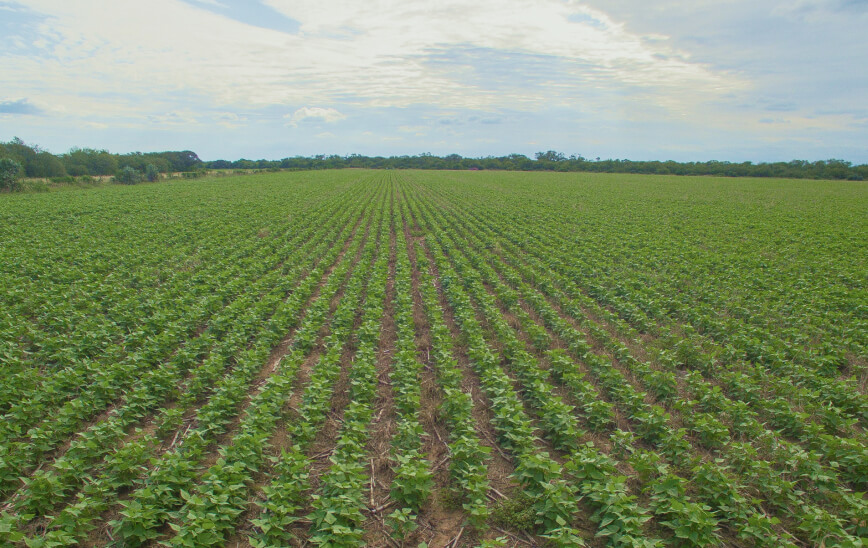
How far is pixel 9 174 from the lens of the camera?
41000 millimetres

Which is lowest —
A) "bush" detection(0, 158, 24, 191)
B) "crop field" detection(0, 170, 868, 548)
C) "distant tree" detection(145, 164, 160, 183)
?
"crop field" detection(0, 170, 868, 548)

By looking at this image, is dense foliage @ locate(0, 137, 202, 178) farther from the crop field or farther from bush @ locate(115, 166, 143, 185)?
the crop field

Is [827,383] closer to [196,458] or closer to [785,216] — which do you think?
[196,458]

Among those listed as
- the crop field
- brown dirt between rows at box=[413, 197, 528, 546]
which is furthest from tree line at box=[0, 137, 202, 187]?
brown dirt between rows at box=[413, 197, 528, 546]

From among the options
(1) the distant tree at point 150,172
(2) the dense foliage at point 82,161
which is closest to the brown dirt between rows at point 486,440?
(2) the dense foliage at point 82,161

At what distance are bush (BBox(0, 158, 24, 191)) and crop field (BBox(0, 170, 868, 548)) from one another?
122 feet

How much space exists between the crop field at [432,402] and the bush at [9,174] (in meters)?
37.3

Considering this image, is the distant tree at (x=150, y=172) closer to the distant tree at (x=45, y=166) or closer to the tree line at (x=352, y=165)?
the tree line at (x=352, y=165)

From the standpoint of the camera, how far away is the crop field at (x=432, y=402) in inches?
180

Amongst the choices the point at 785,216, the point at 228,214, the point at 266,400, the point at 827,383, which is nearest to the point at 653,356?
the point at 827,383

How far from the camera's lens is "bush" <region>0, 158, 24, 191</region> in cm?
4069

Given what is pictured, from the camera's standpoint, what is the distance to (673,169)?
105 metres

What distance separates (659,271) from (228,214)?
2566 cm

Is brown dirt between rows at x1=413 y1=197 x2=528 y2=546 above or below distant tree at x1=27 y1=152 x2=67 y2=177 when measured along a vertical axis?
below
